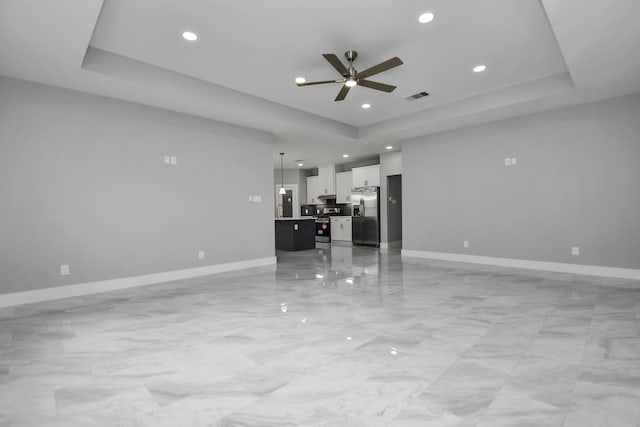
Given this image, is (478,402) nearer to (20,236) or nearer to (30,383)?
(30,383)

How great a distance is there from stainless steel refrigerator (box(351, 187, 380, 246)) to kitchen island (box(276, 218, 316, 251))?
147cm

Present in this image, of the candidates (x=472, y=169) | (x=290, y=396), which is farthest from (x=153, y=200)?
(x=472, y=169)

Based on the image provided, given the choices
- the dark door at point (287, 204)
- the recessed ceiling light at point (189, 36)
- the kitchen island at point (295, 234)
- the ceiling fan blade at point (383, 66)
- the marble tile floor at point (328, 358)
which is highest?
the recessed ceiling light at point (189, 36)

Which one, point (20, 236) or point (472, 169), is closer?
point (20, 236)

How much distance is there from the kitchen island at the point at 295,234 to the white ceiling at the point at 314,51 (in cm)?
332

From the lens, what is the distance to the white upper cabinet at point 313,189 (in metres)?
11.2

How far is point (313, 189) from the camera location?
1134cm

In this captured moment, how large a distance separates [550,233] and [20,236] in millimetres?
7441

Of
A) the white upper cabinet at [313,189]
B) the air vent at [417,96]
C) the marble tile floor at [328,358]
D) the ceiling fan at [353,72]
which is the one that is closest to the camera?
the marble tile floor at [328,358]

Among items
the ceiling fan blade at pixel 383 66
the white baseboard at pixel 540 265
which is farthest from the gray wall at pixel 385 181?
the ceiling fan blade at pixel 383 66

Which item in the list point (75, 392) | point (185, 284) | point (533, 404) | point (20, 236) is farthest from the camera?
point (185, 284)

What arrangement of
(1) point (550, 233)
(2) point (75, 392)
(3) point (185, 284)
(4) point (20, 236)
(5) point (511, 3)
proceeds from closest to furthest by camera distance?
(2) point (75, 392), (5) point (511, 3), (4) point (20, 236), (3) point (185, 284), (1) point (550, 233)

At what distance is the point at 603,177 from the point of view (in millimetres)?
4809

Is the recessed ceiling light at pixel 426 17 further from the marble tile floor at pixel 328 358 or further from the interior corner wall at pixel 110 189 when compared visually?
the interior corner wall at pixel 110 189
